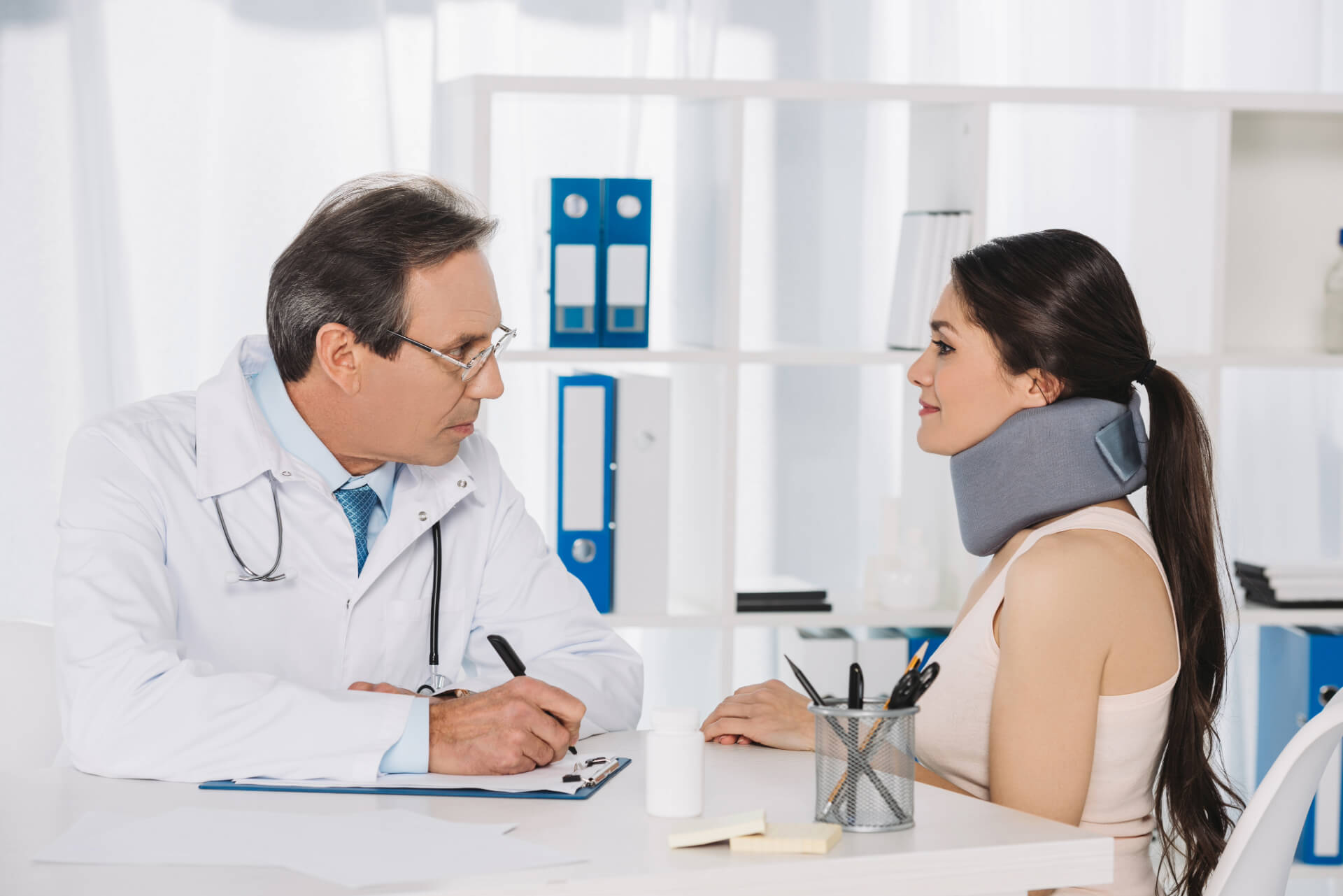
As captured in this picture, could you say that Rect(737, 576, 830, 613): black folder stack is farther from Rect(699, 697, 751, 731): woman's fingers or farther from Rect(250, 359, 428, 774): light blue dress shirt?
Rect(699, 697, 751, 731): woman's fingers

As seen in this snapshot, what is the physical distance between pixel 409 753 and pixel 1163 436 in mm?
986

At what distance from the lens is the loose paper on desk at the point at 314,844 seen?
1.08 meters

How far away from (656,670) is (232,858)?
7.11 ft

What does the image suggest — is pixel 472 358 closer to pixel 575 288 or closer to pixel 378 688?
pixel 378 688

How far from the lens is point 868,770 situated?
46.9 inches

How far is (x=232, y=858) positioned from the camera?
3.61 ft

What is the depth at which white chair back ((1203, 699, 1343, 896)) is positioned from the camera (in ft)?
4.24

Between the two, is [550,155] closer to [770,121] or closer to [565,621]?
[770,121]

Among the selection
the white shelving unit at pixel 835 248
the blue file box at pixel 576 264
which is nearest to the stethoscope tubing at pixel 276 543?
the white shelving unit at pixel 835 248

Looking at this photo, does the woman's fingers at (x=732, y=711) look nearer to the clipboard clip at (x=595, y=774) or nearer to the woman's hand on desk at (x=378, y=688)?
the clipboard clip at (x=595, y=774)

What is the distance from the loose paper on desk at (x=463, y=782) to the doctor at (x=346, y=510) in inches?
3.1

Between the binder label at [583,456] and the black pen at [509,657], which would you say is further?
the binder label at [583,456]

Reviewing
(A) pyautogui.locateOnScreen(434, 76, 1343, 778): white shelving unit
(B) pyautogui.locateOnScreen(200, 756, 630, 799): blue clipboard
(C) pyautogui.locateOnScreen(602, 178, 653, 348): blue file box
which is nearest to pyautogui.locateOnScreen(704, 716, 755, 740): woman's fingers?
(B) pyautogui.locateOnScreen(200, 756, 630, 799): blue clipboard

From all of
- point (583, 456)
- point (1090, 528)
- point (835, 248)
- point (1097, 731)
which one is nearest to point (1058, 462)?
point (1090, 528)
